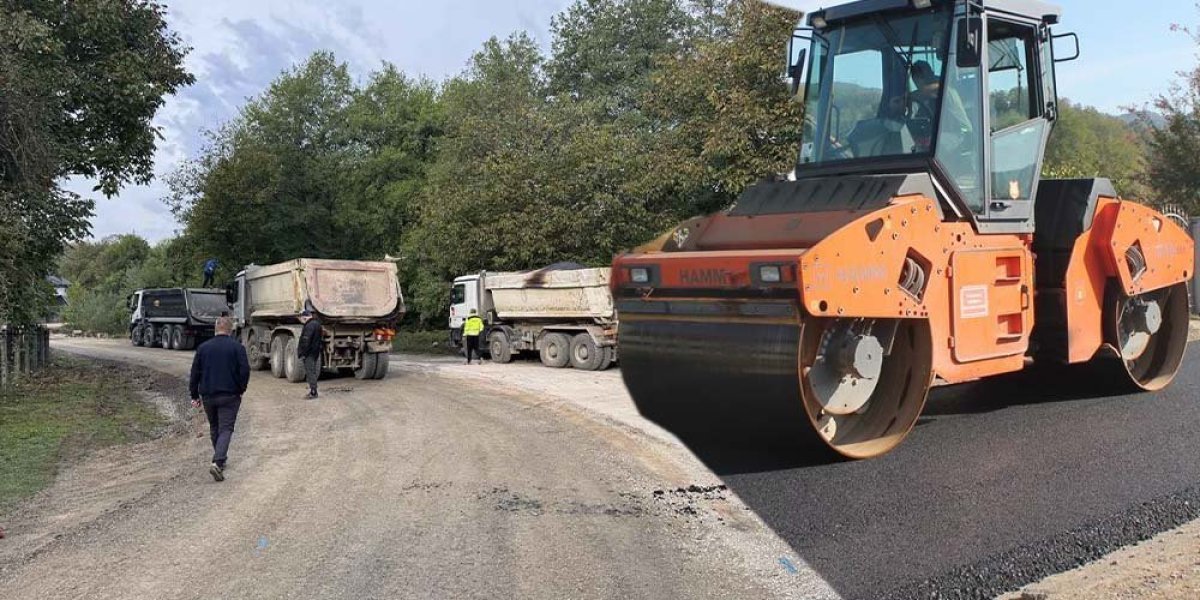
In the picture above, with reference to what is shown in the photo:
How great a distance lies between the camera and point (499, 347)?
2102cm

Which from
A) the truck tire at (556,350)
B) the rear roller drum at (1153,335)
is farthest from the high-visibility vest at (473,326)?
the rear roller drum at (1153,335)

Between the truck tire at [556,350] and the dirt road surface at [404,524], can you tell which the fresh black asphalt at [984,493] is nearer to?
the dirt road surface at [404,524]

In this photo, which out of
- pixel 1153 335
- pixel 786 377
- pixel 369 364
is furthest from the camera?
pixel 369 364

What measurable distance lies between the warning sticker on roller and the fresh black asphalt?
109cm

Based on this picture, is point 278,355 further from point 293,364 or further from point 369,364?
point 369,364

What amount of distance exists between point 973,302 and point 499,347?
52.1 feet

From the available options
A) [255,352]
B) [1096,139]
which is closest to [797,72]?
[255,352]

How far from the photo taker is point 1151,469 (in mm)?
5844

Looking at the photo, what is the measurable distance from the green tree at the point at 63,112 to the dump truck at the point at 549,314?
26.7 feet

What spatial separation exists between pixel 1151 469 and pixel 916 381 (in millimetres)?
1703

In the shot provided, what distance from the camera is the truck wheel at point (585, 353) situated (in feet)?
59.7

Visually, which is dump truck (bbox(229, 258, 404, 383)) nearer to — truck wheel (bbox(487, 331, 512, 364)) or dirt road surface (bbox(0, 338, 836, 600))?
truck wheel (bbox(487, 331, 512, 364))

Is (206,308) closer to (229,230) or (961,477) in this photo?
(229,230)

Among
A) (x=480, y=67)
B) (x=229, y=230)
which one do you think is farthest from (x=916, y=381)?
(x=480, y=67)
